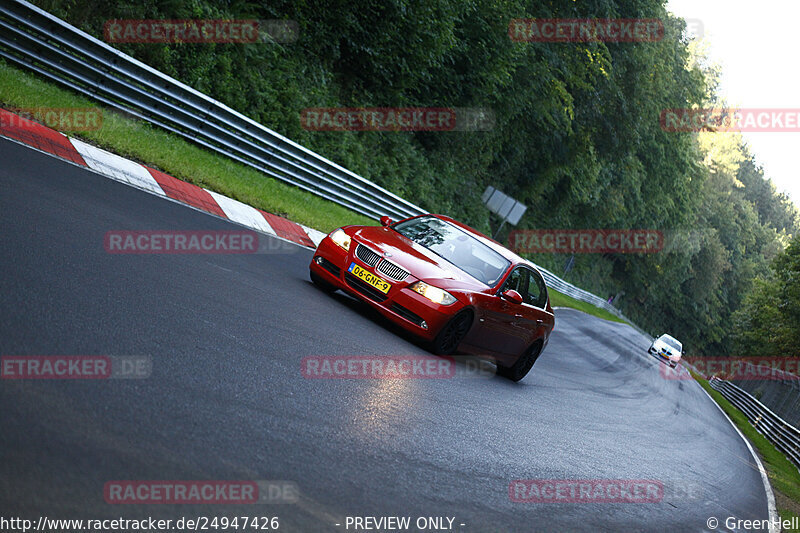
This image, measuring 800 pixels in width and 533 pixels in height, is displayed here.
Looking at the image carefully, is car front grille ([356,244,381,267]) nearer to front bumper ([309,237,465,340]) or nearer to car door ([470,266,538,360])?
front bumper ([309,237,465,340])

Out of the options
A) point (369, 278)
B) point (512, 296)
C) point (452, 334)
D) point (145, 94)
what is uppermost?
point (512, 296)

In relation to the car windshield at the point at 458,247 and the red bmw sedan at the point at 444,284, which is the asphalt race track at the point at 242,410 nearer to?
the red bmw sedan at the point at 444,284

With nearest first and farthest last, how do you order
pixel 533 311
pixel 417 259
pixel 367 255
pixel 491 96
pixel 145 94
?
pixel 367 255
pixel 417 259
pixel 533 311
pixel 145 94
pixel 491 96

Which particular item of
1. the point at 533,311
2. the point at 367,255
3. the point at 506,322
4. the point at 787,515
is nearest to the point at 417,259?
the point at 367,255

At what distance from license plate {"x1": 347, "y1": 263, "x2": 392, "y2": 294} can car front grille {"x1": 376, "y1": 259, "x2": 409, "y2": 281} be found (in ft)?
0.34

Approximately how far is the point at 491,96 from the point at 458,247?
25.8m

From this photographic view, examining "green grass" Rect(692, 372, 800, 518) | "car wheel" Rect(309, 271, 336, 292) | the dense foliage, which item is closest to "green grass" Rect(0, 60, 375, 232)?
the dense foliage

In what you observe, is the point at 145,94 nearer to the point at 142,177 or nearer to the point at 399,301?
the point at 142,177

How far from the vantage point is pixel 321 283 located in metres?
10.4

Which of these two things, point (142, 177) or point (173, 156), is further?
point (173, 156)

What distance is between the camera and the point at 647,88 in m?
42.9

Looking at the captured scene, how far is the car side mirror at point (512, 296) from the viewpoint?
33.6ft

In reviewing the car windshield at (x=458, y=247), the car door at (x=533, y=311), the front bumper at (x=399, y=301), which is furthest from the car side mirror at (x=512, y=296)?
the front bumper at (x=399, y=301)

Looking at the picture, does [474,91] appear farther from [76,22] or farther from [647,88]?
[76,22]
